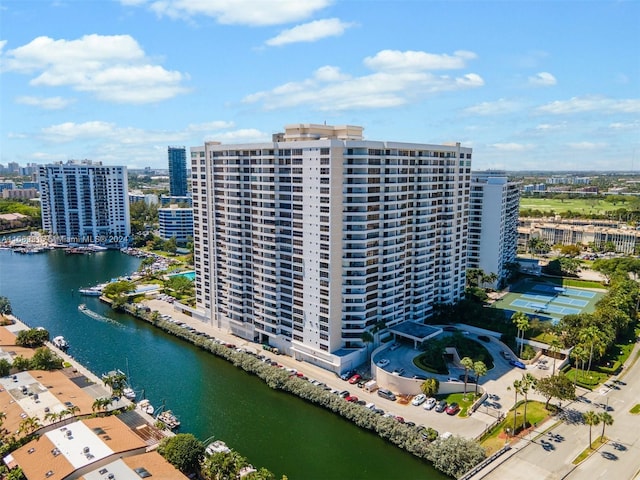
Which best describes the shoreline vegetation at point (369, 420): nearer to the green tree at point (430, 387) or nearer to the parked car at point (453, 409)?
the parked car at point (453, 409)

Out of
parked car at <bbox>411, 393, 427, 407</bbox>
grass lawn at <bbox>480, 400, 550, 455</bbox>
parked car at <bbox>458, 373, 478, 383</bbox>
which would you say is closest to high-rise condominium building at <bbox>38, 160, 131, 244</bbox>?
parked car at <bbox>411, 393, 427, 407</bbox>

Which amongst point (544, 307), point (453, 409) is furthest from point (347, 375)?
point (544, 307)

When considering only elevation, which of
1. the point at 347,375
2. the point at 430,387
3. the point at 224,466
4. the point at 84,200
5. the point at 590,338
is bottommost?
the point at 347,375

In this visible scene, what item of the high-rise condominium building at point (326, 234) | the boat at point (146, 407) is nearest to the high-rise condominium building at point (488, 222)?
the high-rise condominium building at point (326, 234)

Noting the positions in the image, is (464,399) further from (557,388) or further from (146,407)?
(146,407)

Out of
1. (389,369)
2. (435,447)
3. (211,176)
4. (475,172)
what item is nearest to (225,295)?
(211,176)

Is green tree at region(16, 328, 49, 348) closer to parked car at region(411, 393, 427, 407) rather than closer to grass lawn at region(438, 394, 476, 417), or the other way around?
parked car at region(411, 393, 427, 407)
